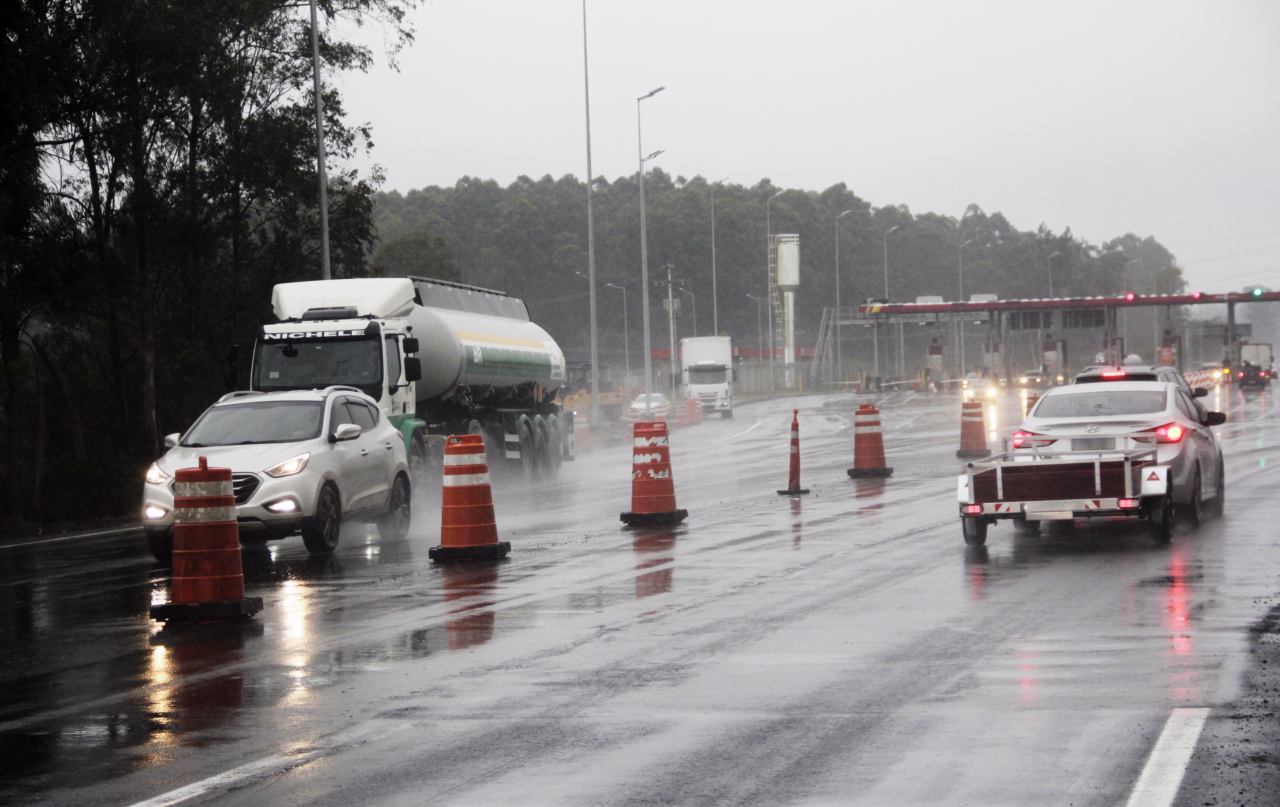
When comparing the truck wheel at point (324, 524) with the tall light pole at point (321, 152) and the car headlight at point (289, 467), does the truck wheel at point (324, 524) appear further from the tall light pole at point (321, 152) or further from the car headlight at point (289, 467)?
the tall light pole at point (321, 152)

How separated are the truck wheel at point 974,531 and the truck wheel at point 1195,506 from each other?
9.25 feet

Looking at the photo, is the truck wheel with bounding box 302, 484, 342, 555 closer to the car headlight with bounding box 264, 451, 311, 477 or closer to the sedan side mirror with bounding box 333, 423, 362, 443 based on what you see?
the car headlight with bounding box 264, 451, 311, 477

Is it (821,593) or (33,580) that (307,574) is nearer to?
(33,580)

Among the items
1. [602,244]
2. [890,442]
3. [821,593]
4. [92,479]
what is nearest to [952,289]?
[602,244]

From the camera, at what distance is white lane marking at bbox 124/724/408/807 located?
6.07m

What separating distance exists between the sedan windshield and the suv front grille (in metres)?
8.09

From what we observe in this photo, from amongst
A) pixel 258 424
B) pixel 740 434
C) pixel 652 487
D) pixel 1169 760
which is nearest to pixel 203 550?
pixel 258 424

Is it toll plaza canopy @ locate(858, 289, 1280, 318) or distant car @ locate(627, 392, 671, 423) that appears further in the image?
toll plaza canopy @ locate(858, 289, 1280, 318)

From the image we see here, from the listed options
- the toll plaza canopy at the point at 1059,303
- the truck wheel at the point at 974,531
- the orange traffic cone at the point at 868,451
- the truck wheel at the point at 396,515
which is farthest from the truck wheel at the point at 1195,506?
the toll plaza canopy at the point at 1059,303

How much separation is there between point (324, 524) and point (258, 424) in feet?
6.10

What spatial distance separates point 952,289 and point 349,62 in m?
148

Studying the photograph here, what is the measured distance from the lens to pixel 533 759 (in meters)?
6.55

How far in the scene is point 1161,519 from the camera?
14422 millimetres

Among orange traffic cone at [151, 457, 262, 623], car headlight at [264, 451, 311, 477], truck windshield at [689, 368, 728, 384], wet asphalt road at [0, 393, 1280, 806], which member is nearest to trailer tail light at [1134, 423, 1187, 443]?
wet asphalt road at [0, 393, 1280, 806]
